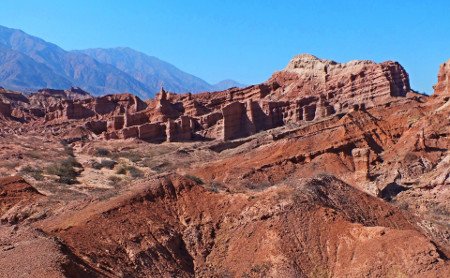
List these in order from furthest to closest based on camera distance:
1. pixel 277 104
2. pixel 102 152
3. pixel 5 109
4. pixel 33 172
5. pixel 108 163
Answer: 1. pixel 5 109
2. pixel 277 104
3. pixel 102 152
4. pixel 108 163
5. pixel 33 172

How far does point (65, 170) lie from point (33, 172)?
252 centimetres

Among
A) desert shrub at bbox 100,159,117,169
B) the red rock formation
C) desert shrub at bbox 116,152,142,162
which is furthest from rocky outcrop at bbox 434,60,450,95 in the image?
the red rock formation

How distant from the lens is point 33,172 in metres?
44.2

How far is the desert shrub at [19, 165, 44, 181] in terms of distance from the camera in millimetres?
41500

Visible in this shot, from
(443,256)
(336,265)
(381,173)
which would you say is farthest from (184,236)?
(381,173)

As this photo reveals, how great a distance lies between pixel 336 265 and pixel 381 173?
21519 mm

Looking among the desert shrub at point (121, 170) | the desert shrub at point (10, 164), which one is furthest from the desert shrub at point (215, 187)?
the desert shrub at point (10, 164)

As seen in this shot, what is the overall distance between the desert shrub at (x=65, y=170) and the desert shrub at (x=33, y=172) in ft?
2.79

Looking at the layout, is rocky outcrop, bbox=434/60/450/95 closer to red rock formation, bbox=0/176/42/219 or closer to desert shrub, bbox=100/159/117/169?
desert shrub, bbox=100/159/117/169

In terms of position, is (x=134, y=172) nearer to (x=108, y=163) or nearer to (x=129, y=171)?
(x=129, y=171)

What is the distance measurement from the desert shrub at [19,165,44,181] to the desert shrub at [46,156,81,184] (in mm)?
849

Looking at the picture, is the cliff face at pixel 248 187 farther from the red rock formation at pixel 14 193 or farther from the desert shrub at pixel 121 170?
the desert shrub at pixel 121 170

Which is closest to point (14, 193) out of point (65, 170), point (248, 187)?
point (248, 187)

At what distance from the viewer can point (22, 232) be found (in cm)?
1884
